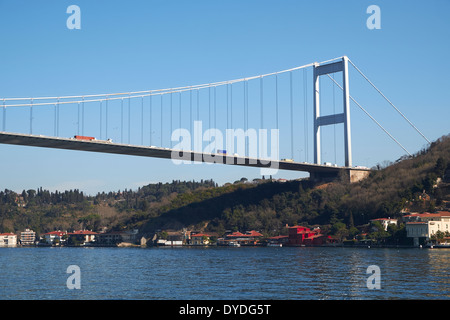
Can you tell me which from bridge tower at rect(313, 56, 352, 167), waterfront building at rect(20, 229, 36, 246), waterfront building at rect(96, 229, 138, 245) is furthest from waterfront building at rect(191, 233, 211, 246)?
waterfront building at rect(20, 229, 36, 246)

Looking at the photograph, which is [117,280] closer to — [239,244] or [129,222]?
[239,244]

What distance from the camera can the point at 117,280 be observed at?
23250mm

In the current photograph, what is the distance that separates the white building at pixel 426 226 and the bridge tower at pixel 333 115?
11.7 meters

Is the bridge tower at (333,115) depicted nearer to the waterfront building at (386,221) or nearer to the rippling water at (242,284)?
the waterfront building at (386,221)

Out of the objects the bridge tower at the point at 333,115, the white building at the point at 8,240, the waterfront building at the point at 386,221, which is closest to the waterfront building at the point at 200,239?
the bridge tower at the point at 333,115

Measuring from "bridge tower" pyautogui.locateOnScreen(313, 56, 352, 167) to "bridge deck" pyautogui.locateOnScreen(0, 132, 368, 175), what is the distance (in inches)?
113

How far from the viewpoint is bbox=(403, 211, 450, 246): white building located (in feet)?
174

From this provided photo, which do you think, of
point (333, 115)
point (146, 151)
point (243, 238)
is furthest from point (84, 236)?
point (333, 115)

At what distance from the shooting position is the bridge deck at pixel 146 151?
154 ft

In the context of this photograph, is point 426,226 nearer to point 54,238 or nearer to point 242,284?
point 242,284

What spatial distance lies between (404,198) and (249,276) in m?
41.4

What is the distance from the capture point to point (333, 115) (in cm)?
6400

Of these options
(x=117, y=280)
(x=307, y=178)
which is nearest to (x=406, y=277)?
(x=117, y=280)

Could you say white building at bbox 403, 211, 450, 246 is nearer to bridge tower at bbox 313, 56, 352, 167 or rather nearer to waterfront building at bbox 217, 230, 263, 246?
bridge tower at bbox 313, 56, 352, 167
